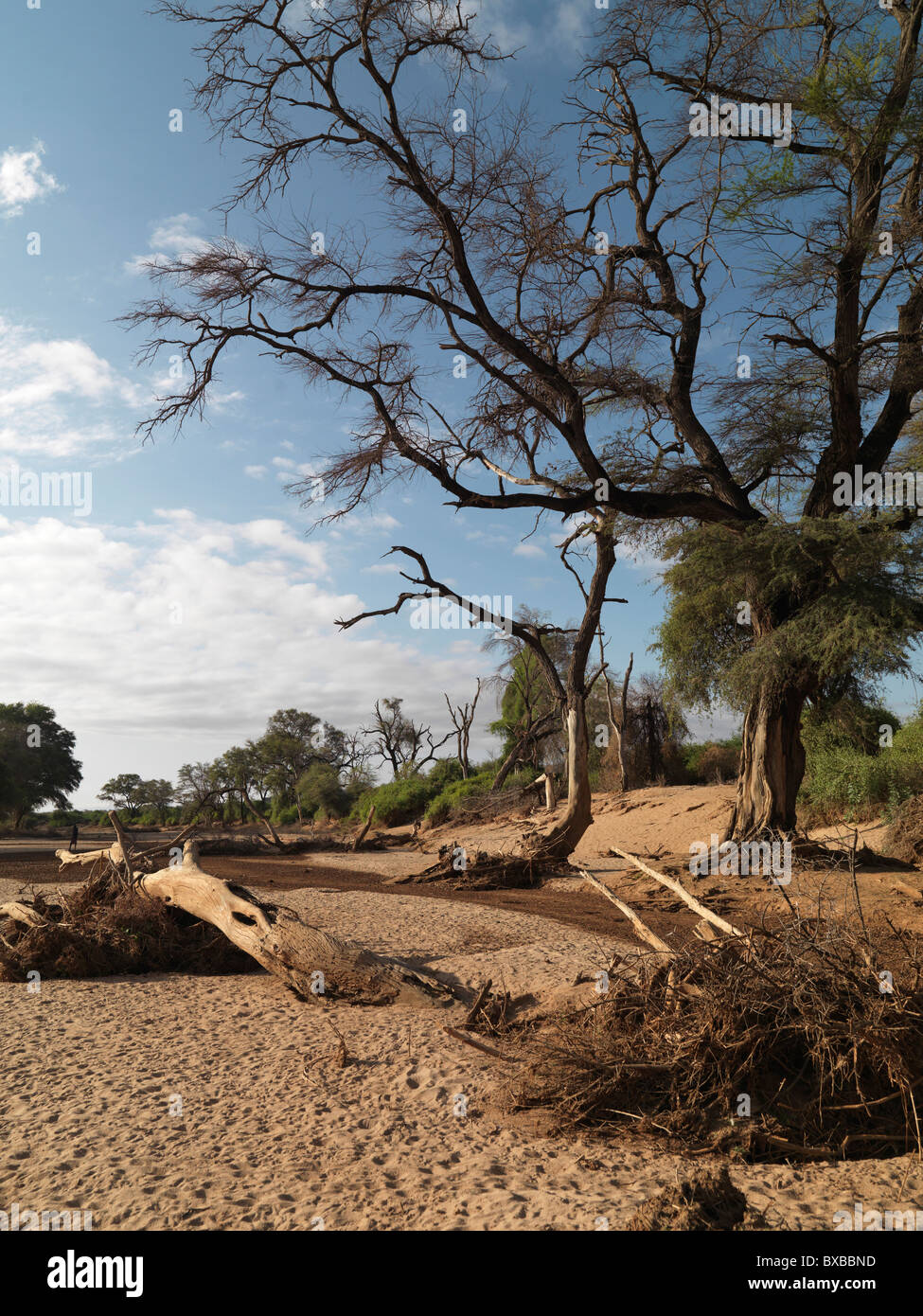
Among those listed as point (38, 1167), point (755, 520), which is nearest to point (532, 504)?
point (755, 520)

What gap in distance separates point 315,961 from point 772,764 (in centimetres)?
893

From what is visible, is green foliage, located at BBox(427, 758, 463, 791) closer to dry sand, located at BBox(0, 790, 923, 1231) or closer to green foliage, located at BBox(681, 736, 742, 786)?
green foliage, located at BBox(681, 736, 742, 786)

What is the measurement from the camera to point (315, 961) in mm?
7070

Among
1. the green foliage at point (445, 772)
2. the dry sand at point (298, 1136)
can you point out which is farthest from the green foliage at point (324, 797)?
the dry sand at point (298, 1136)

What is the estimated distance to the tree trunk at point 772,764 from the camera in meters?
13.1

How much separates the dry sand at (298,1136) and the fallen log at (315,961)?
216 mm

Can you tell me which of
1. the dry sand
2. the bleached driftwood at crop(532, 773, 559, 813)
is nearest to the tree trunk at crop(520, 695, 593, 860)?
the bleached driftwood at crop(532, 773, 559, 813)

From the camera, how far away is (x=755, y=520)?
13.1 meters

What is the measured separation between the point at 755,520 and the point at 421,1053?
10.3 m

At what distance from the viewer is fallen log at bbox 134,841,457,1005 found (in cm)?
683

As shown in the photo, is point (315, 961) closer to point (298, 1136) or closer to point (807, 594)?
point (298, 1136)

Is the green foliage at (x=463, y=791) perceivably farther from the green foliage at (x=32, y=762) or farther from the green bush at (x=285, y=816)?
the green foliage at (x=32, y=762)
